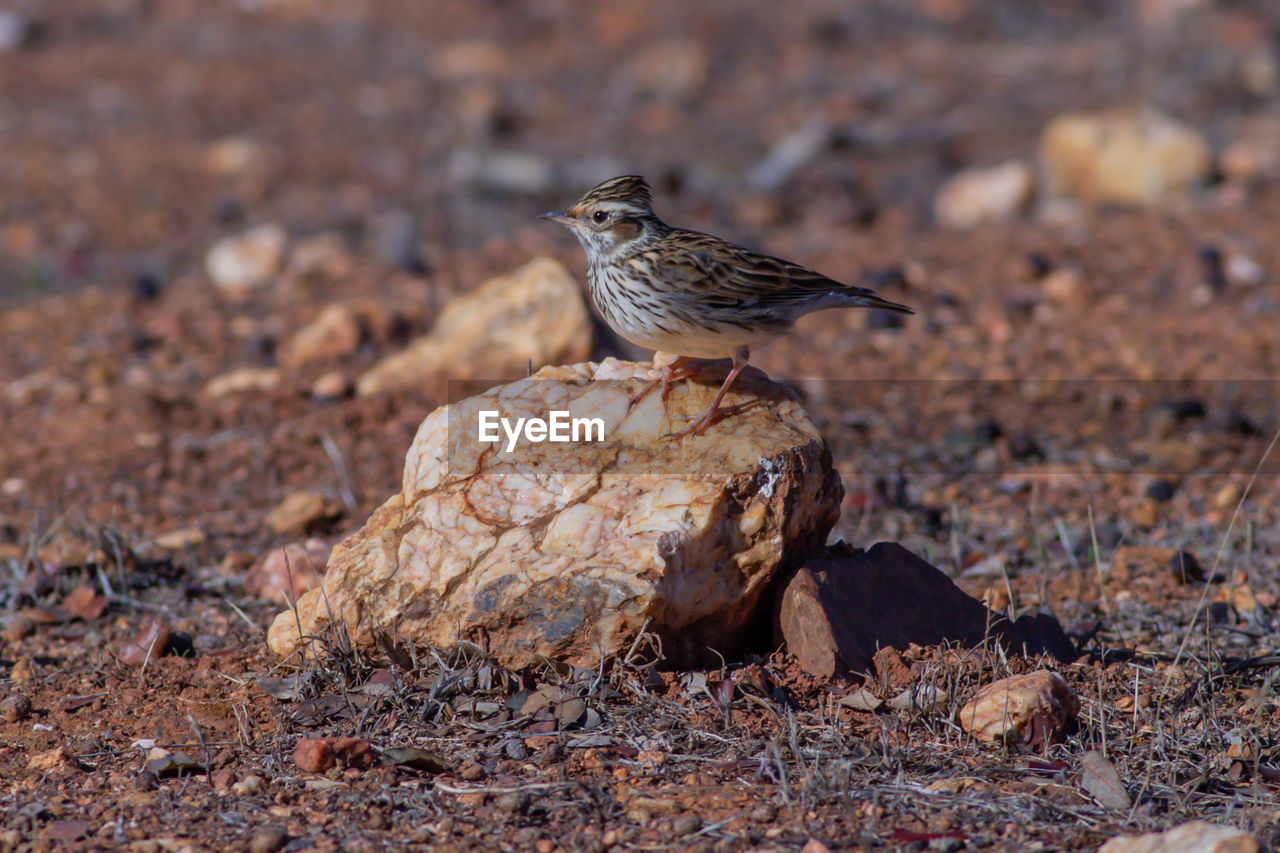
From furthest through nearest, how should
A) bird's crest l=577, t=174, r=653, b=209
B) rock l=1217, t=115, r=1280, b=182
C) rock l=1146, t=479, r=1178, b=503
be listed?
rock l=1217, t=115, r=1280, b=182, rock l=1146, t=479, r=1178, b=503, bird's crest l=577, t=174, r=653, b=209

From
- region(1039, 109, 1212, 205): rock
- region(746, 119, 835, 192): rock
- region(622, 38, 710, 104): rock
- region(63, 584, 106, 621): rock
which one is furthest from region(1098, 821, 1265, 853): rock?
region(622, 38, 710, 104): rock

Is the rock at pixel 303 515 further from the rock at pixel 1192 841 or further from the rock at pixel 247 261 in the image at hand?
the rock at pixel 247 261

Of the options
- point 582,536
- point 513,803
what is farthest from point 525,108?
point 513,803

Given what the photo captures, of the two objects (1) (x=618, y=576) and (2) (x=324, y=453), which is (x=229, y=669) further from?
(2) (x=324, y=453)

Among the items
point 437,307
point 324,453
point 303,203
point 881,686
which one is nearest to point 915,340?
point 437,307

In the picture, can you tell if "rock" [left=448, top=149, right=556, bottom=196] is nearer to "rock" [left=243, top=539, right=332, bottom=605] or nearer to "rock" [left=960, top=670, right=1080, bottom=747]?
"rock" [left=243, top=539, right=332, bottom=605]
